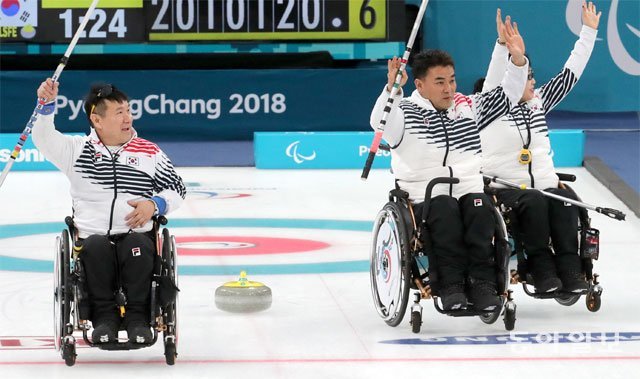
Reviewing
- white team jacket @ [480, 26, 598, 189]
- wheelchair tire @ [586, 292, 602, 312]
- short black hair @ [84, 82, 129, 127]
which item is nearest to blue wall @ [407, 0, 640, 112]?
white team jacket @ [480, 26, 598, 189]

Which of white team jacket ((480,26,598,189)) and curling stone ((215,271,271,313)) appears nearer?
curling stone ((215,271,271,313))

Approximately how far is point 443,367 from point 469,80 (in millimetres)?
9568

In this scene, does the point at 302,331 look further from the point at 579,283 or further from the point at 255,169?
the point at 255,169

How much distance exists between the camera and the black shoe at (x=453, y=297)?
5371mm

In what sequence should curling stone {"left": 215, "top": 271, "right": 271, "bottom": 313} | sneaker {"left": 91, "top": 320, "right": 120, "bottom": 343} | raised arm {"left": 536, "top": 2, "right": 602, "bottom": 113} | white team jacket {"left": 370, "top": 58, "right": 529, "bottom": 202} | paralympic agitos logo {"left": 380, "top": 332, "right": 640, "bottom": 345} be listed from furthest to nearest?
raised arm {"left": 536, "top": 2, "right": 602, "bottom": 113}, curling stone {"left": 215, "top": 271, "right": 271, "bottom": 313}, white team jacket {"left": 370, "top": 58, "right": 529, "bottom": 202}, paralympic agitos logo {"left": 380, "top": 332, "right": 640, "bottom": 345}, sneaker {"left": 91, "top": 320, "right": 120, "bottom": 343}

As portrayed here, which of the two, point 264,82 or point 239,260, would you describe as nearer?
point 239,260

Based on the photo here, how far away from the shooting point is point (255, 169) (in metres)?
11.9

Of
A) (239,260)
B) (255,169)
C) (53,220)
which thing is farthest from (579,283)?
(255,169)

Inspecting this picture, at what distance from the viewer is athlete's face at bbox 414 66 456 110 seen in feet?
18.8

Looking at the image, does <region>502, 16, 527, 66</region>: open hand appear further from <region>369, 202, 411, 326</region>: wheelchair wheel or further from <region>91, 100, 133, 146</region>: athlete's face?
<region>91, 100, 133, 146</region>: athlete's face

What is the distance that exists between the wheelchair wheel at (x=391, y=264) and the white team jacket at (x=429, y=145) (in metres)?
0.18

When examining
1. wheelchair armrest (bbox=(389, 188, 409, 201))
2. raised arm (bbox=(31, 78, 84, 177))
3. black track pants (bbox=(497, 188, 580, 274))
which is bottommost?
black track pants (bbox=(497, 188, 580, 274))

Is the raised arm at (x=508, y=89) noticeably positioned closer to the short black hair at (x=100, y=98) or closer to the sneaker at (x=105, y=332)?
the short black hair at (x=100, y=98)

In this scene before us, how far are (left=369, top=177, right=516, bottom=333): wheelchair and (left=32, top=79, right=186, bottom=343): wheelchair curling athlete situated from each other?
91cm
